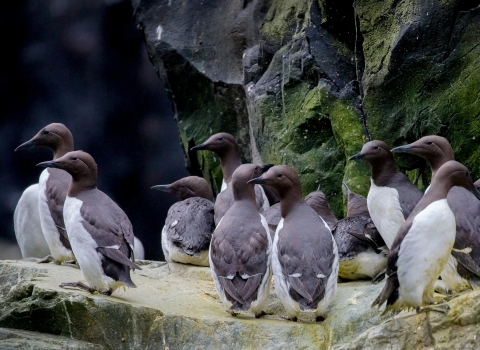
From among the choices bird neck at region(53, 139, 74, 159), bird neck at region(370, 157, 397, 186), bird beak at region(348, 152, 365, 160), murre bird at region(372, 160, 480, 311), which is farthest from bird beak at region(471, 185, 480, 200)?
bird neck at region(53, 139, 74, 159)

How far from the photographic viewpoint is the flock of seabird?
6.31 m

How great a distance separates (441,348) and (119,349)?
2.43 m

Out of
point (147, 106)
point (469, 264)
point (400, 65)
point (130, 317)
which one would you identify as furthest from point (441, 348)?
point (147, 106)

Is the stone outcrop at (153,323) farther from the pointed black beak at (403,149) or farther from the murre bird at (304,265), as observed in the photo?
the pointed black beak at (403,149)

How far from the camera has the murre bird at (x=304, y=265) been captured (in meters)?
6.82

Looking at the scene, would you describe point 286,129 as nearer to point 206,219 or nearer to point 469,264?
point 206,219

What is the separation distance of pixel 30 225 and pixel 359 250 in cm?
375

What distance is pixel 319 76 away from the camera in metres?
9.32

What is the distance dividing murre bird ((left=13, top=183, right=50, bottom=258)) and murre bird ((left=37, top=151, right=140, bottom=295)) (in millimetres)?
2075

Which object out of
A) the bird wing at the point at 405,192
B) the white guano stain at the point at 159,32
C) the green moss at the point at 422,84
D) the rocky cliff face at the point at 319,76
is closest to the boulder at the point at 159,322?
the bird wing at the point at 405,192

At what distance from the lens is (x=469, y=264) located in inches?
265

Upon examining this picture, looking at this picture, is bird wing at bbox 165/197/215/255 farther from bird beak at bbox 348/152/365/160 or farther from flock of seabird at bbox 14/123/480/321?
bird beak at bbox 348/152/365/160

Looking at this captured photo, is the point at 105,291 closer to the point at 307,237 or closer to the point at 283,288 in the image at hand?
the point at 283,288

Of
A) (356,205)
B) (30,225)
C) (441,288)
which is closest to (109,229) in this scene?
(356,205)
